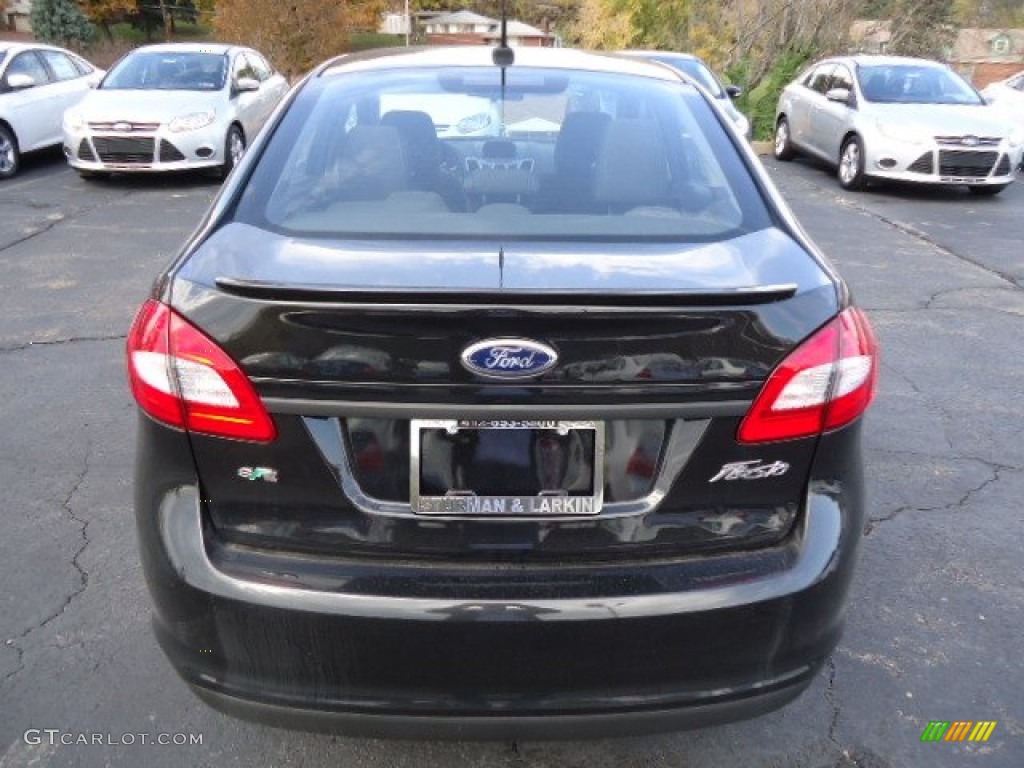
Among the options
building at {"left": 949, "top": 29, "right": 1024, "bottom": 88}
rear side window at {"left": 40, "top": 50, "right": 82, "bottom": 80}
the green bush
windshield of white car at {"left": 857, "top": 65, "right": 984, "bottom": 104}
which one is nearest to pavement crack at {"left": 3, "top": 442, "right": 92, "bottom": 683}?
rear side window at {"left": 40, "top": 50, "right": 82, "bottom": 80}

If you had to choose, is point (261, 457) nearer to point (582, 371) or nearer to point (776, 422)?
point (582, 371)

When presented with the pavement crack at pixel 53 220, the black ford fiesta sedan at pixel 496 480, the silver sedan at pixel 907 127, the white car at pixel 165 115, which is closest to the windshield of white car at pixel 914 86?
the silver sedan at pixel 907 127

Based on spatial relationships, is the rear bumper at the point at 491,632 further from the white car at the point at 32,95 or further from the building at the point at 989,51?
the building at the point at 989,51

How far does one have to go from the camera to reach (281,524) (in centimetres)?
196

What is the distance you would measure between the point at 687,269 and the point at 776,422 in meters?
0.38

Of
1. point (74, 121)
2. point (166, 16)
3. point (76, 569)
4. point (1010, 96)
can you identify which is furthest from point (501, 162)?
point (166, 16)

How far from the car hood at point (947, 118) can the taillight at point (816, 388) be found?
995cm

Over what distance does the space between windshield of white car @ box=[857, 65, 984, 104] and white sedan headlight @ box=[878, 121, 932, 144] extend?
2.69ft

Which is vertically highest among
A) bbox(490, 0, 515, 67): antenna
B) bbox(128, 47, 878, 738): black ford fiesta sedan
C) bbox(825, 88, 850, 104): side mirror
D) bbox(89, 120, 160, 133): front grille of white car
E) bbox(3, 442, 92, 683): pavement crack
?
bbox(490, 0, 515, 67): antenna

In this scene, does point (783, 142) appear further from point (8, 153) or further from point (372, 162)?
point (372, 162)

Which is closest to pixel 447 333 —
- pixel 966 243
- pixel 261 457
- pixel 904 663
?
pixel 261 457

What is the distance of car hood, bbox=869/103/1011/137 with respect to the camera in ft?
35.1

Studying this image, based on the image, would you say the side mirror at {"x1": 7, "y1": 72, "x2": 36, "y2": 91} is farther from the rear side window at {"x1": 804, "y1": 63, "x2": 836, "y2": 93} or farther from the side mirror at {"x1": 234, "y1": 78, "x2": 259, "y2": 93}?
the rear side window at {"x1": 804, "y1": 63, "x2": 836, "y2": 93}

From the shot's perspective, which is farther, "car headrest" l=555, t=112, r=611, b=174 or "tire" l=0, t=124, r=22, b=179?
"tire" l=0, t=124, r=22, b=179
